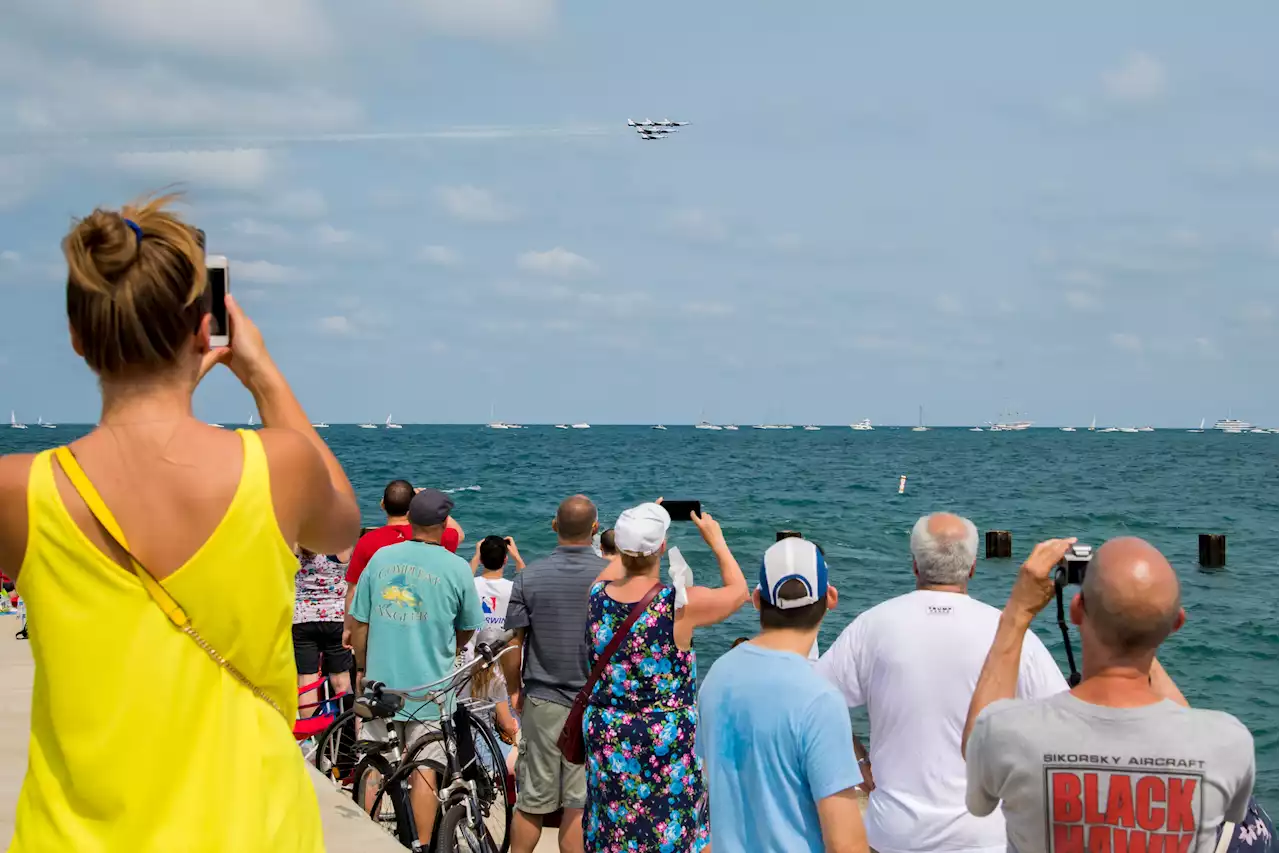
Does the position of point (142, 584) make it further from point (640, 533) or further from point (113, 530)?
point (640, 533)

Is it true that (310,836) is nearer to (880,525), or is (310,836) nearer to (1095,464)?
(880,525)

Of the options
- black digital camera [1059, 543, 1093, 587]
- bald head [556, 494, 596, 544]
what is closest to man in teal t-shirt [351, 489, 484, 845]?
bald head [556, 494, 596, 544]

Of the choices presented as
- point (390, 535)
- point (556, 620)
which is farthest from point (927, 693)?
point (390, 535)

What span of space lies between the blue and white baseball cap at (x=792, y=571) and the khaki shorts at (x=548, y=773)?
264 centimetres

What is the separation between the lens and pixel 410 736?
654cm

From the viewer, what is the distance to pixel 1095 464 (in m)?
92.9

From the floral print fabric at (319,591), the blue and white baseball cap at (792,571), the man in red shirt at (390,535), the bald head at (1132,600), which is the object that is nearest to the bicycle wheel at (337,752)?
the man in red shirt at (390,535)

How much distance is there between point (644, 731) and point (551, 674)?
43.9 inches

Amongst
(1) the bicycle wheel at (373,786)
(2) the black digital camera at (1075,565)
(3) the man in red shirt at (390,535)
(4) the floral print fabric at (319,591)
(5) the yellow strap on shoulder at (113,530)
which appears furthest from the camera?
(4) the floral print fabric at (319,591)

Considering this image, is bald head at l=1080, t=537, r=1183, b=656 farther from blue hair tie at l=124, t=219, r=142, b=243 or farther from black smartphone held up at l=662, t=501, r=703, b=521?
black smartphone held up at l=662, t=501, r=703, b=521

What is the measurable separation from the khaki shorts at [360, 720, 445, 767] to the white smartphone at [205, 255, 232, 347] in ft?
14.7

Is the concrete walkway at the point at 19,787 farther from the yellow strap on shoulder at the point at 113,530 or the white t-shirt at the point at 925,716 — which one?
the yellow strap on shoulder at the point at 113,530

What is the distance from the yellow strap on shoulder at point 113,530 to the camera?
1.91 m

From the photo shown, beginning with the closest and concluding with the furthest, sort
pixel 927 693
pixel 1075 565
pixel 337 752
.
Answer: pixel 1075 565 → pixel 927 693 → pixel 337 752
